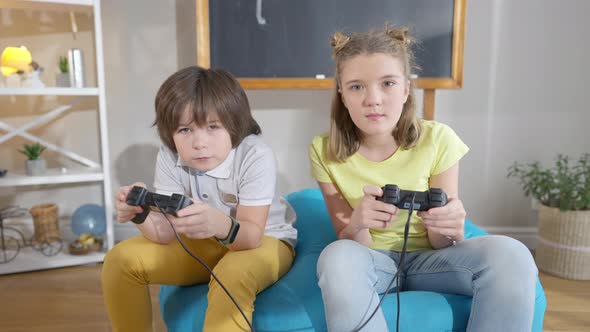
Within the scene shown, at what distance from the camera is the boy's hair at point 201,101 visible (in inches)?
42.1

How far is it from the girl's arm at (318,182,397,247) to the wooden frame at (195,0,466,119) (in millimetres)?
705

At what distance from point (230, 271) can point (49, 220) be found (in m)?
1.36

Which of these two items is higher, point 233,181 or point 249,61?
point 249,61

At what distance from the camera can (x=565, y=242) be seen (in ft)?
5.97

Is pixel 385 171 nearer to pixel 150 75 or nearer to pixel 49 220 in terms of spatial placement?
pixel 150 75

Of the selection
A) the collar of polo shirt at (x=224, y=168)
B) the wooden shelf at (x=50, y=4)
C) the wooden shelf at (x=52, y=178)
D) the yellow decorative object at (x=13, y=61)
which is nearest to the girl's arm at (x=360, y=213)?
the collar of polo shirt at (x=224, y=168)

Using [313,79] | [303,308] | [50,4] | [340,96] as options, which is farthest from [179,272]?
[50,4]

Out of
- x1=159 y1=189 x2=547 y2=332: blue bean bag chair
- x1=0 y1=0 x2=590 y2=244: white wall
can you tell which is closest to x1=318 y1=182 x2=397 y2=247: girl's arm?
x1=159 y1=189 x2=547 y2=332: blue bean bag chair

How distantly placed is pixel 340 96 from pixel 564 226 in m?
1.15

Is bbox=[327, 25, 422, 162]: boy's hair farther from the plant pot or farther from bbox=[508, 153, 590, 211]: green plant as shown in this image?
the plant pot

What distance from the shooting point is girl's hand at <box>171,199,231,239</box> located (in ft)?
3.03

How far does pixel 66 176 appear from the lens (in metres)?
1.89

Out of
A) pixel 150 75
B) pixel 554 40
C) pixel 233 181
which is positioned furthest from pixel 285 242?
pixel 554 40

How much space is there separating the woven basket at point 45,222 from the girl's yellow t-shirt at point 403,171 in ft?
4.44
